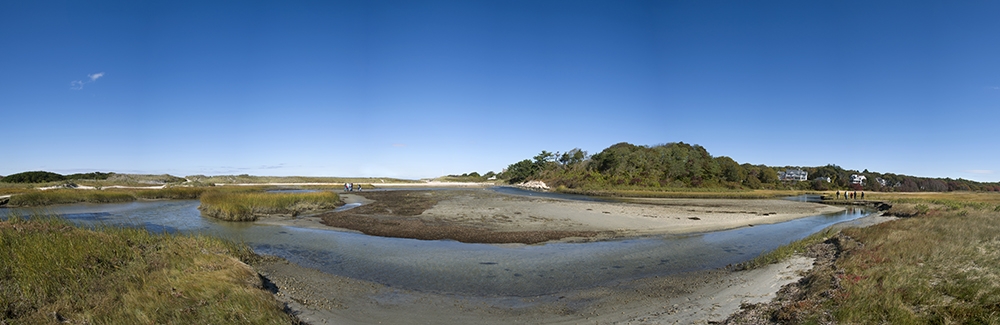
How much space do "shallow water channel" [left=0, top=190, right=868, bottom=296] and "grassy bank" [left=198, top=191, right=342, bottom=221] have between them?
11.5 feet

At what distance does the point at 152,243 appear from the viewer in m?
11.2

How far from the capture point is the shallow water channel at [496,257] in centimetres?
1127

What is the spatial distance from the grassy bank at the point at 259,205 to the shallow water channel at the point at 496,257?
3494 mm

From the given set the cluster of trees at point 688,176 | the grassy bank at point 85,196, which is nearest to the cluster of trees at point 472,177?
the cluster of trees at point 688,176

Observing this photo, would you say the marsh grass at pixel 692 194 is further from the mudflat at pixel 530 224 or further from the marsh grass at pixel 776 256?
the marsh grass at pixel 776 256

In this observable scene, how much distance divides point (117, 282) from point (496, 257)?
375 inches

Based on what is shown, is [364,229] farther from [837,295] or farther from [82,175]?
[82,175]

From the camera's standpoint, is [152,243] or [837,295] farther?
[152,243]

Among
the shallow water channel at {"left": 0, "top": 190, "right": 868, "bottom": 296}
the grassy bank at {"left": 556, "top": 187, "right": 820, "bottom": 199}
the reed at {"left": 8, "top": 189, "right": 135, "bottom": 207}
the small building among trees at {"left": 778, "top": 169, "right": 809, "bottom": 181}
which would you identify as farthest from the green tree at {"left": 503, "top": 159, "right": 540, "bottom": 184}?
the shallow water channel at {"left": 0, "top": 190, "right": 868, "bottom": 296}

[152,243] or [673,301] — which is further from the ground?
[152,243]

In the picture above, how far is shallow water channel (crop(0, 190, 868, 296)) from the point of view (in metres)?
11.3

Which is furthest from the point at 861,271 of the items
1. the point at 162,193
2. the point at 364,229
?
the point at 162,193

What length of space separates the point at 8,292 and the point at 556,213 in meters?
24.8

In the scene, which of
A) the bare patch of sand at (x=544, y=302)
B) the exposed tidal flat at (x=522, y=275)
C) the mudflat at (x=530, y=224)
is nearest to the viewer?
the bare patch of sand at (x=544, y=302)
